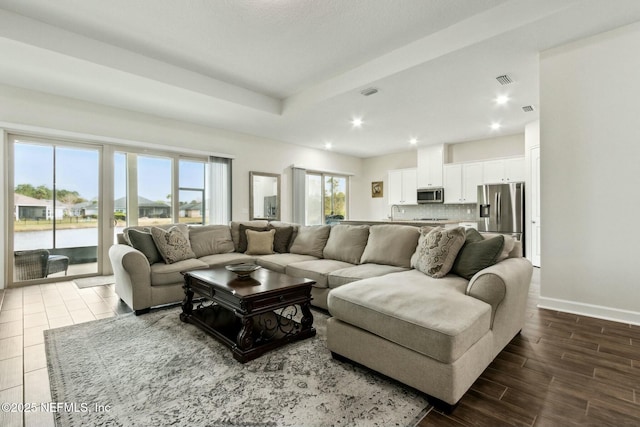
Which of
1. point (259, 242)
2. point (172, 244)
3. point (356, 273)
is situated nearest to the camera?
point (356, 273)

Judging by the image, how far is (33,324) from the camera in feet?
9.27

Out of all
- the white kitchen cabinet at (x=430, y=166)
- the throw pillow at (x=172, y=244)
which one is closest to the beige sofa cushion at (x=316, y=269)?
the throw pillow at (x=172, y=244)

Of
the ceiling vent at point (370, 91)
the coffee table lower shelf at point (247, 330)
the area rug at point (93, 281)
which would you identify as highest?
the ceiling vent at point (370, 91)

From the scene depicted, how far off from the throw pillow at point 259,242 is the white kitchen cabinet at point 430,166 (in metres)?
4.72

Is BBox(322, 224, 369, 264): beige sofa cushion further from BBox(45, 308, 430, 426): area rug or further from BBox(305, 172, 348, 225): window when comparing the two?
BBox(305, 172, 348, 225): window

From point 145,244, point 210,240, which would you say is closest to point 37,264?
point 145,244

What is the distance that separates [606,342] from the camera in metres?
2.38

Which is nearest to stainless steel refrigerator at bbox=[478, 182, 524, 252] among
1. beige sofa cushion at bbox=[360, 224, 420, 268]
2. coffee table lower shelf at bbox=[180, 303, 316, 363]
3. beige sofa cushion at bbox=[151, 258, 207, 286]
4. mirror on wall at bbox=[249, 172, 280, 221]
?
beige sofa cushion at bbox=[360, 224, 420, 268]

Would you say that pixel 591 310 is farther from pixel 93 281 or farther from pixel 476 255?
pixel 93 281

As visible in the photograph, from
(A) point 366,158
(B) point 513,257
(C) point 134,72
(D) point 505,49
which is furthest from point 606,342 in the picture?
(A) point 366,158

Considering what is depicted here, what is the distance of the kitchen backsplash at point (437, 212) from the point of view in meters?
7.18

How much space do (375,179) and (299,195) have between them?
9.47ft

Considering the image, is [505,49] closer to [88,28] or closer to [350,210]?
[88,28]

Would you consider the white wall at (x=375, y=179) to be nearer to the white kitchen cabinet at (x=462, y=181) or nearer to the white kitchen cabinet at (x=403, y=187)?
the white kitchen cabinet at (x=403, y=187)
